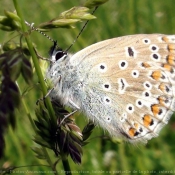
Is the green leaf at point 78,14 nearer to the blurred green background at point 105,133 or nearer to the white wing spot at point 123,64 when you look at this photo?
the blurred green background at point 105,133

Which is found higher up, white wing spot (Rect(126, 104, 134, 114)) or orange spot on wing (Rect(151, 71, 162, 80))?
orange spot on wing (Rect(151, 71, 162, 80))

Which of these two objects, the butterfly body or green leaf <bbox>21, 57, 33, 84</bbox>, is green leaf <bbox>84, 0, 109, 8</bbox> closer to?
green leaf <bbox>21, 57, 33, 84</bbox>

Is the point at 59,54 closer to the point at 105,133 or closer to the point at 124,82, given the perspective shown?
the point at 124,82

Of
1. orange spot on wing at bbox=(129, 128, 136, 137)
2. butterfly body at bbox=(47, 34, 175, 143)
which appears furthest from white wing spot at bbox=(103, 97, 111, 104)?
orange spot on wing at bbox=(129, 128, 136, 137)

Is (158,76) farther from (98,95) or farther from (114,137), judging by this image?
(114,137)

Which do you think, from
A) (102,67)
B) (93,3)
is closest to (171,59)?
(102,67)

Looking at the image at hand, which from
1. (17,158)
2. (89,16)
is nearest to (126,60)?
(89,16)
